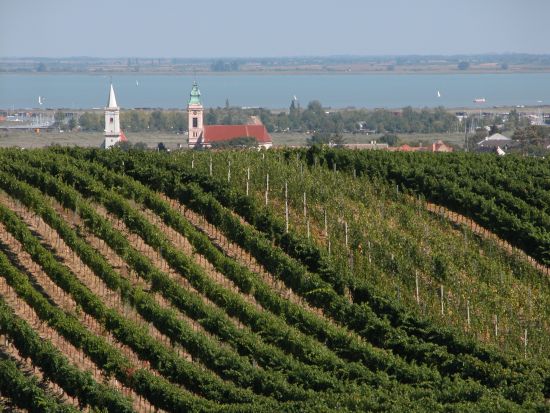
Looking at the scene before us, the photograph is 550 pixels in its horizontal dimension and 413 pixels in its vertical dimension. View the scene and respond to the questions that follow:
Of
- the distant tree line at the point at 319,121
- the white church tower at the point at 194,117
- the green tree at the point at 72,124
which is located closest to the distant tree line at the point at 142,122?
the distant tree line at the point at 319,121

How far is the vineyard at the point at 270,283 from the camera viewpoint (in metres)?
22.8

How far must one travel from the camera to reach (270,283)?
28.1 m

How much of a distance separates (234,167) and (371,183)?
3.68 metres

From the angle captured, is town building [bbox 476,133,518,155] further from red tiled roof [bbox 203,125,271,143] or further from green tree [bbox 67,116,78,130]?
green tree [bbox 67,116,78,130]

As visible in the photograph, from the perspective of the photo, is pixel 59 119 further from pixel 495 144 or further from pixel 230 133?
pixel 495 144

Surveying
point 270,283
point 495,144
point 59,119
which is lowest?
point 59,119

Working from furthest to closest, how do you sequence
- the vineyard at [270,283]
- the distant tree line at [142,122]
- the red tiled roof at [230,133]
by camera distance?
the distant tree line at [142,122]
the red tiled roof at [230,133]
the vineyard at [270,283]

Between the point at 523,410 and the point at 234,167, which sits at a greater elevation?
the point at 234,167

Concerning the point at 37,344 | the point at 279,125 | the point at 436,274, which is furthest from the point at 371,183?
the point at 279,125

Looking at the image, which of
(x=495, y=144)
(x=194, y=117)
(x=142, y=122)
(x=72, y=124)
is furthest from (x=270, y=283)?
(x=142, y=122)

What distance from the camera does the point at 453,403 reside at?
21938 millimetres

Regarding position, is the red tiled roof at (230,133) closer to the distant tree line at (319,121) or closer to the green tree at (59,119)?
the distant tree line at (319,121)

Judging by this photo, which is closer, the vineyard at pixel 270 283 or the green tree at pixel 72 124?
the vineyard at pixel 270 283

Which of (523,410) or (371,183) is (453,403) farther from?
(371,183)
